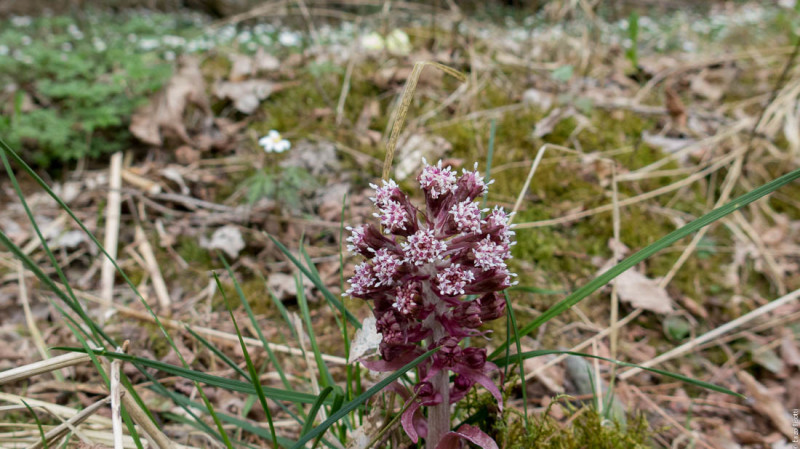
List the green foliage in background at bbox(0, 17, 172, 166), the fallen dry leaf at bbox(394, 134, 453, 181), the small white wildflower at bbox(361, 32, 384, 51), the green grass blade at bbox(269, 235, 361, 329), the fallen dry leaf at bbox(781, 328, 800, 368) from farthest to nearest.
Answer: the small white wildflower at bbox(361, 32, 384, 51)
the green foliage in background at bbox(0, 17, 172, 166)
the fallen dry leaf at bbox(394, 134, 453, 181)
the fallen dry leaf at bbox(781, 328, 800, 368)
the green grass blade at bbox(269, 235, 361, 329)

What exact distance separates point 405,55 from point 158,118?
216 cm

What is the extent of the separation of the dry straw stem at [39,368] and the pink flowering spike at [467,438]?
1.09 meters

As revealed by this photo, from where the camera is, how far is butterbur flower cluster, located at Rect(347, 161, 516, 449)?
1.48m

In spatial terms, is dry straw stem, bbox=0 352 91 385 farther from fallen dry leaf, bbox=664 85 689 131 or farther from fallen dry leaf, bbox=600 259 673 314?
fallen dry leaf, bbox=664 85 689 131

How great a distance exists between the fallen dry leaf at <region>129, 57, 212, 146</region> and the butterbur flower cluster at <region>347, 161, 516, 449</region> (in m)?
2.98

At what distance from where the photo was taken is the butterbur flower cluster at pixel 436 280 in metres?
1.48

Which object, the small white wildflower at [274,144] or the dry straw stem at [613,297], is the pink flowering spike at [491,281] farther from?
the small white wildflower at [274,144]

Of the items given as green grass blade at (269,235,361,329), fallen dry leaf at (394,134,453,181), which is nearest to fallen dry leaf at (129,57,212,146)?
fallen dry leaf at (394,134,453,181)

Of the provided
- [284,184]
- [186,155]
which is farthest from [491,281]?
[186,155]

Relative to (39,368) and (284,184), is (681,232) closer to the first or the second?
(39,368)

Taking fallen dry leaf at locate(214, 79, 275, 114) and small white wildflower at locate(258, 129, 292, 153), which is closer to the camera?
small white wildflower at locate(258, 129, 292, 153)

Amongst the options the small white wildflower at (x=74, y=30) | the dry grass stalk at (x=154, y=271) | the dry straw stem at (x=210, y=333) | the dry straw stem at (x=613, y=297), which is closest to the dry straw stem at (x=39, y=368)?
the dry straw stem at (x=210, y=333)

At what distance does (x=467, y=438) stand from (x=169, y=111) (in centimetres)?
347

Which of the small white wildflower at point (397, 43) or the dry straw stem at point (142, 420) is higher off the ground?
the small white wildflower at point (397, 43)
